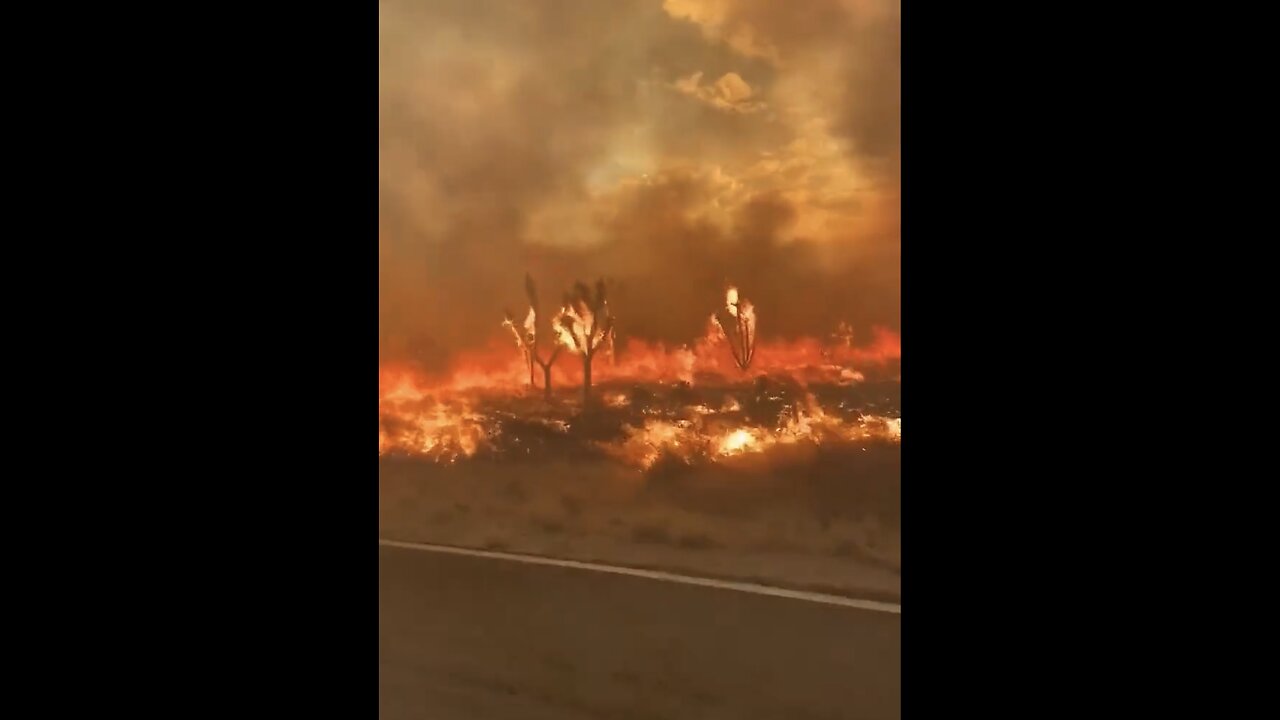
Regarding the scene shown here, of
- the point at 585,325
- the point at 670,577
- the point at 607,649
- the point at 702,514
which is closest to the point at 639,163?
the point at 585,325

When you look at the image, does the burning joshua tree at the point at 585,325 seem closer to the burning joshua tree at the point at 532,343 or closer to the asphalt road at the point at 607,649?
the burning joshua tree at the point at 532,343

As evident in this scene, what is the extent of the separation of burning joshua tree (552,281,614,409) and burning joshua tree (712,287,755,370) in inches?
8.7

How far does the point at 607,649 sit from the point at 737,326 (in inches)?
24.2

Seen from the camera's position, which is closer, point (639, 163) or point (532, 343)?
point (639, 163)

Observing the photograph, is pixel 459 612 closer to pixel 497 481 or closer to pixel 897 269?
pixel 497 481

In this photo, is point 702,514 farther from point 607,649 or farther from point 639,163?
point 639,163

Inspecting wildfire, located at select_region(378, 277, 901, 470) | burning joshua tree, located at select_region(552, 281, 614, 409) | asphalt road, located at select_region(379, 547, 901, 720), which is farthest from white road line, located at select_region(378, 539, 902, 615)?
burning joshua tree, located at select_region(552, 281, 614, 409)

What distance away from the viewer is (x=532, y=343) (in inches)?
64.9

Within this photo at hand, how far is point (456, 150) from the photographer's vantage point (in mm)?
1747

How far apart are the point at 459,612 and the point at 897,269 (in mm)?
1072

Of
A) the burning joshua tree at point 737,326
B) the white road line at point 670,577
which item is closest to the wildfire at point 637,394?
the burning joshua tree at point 737,326

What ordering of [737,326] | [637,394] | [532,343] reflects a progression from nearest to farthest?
[737,326] < [637,394] < [532,343]

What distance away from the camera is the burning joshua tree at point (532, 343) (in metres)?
1.63

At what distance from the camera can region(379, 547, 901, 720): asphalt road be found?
1.32 meters
